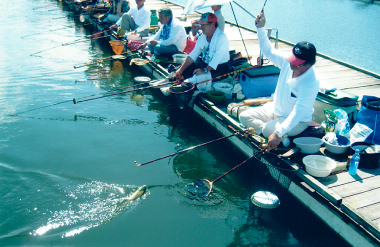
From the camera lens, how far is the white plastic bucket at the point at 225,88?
8008 mm

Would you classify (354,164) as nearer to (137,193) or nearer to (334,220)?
(334,220)

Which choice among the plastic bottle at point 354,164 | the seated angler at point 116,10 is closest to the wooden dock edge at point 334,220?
the plastic bottle at point 354,164

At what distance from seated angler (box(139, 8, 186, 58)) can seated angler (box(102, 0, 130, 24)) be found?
5407 millimetres

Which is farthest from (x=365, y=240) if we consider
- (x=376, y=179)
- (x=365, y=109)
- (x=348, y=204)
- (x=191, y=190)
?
(x=191, y=190)

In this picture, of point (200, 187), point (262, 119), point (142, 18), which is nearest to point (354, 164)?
point (262, 119)

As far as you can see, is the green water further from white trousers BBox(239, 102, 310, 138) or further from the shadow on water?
white trousers BBox(239, 102, 310, 138)

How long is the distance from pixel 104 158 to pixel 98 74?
584 cm

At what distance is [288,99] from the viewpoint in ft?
18.4

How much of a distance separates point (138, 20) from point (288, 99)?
9.24m

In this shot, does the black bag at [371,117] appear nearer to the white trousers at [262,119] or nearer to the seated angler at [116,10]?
the white trousers at [262,119]

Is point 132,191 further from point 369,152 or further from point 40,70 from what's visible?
point 40,70

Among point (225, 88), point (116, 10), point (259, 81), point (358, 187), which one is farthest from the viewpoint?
point (116, 10)

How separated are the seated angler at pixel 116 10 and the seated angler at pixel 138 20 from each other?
6.87 feet


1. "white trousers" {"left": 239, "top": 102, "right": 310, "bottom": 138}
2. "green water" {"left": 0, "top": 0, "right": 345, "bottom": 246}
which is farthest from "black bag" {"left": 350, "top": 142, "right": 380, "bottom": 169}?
"white trousers" {"left": 239, "top": 102, "right": 310, "bottom": 138}
